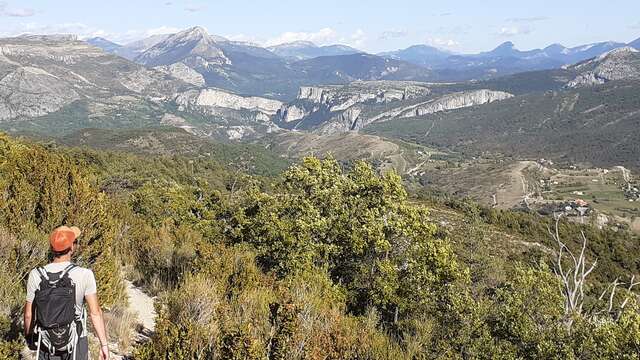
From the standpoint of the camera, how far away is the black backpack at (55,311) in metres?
6.31

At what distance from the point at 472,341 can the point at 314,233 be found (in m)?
9.33

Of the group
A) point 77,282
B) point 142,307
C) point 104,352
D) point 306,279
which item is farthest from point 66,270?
point 306,279

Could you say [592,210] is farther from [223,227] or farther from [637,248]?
[223,227]

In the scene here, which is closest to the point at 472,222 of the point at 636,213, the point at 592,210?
the point at 592,210

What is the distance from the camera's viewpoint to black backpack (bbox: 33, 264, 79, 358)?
20.7 ft

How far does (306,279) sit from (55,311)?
11015mm

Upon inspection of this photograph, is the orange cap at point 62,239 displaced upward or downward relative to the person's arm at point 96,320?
upward

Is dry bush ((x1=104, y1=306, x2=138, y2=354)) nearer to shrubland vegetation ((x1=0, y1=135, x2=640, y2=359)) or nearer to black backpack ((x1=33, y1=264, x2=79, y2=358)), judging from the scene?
shrubland vegetation ((x1=0, y1=135, x2=640, y2=359))

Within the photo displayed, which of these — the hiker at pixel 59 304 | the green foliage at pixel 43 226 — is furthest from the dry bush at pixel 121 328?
the hiker at pixel 59 304

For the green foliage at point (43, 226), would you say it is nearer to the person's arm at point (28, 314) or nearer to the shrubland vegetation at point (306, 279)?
the shrubland vegetation at point (306, 279)

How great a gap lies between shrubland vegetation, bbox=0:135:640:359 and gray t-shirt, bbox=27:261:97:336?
3.24 feet

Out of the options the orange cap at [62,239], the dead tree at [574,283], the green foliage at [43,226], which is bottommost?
the dead tree at [574,283]

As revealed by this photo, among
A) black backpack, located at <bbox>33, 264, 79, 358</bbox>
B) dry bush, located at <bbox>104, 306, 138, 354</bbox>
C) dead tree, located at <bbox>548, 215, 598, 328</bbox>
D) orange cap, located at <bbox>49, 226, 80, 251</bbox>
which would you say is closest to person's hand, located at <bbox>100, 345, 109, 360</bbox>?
black backpack, located at <bbox>33, 264, 79, 358</bbox>

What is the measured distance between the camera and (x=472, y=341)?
16.7 meters
